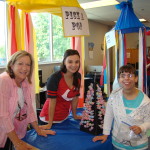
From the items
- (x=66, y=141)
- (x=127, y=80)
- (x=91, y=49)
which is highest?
(x=91, y=49)

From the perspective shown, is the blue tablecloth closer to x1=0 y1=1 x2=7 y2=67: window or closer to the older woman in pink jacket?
the older woman in pink jacket

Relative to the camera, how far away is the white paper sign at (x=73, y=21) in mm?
1837

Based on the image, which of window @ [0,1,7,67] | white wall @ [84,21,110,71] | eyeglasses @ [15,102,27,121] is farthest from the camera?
white wall @ [84,21,110,71]

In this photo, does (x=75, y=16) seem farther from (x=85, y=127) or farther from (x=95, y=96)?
(x=85, y=127)

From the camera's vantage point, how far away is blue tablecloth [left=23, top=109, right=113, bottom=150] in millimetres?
1416

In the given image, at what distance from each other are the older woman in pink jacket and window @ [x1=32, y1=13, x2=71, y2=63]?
365cm

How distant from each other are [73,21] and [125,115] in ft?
3.43

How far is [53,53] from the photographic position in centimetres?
561

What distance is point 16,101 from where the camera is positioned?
4.64 ft

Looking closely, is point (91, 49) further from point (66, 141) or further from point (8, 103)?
point (8, 103)

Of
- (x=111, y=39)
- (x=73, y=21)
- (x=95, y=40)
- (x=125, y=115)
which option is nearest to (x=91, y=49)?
(x=95, y=40)

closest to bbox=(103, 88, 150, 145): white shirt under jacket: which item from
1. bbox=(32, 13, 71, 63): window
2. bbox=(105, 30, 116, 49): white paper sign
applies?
bbox=(105, 30, 116, 49): white paper sign

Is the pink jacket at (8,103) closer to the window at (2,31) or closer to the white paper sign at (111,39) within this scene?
the white paper sign at (111,39)

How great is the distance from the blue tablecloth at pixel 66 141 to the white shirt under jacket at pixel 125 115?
14cm
